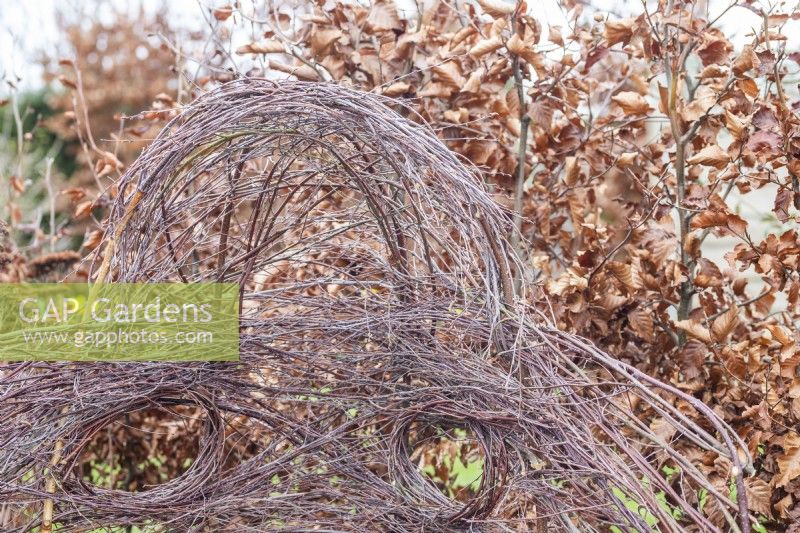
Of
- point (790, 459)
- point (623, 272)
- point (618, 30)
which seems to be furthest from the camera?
point (623, 272)

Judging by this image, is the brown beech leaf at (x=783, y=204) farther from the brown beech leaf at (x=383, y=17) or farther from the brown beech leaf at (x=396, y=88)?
the brown beech leaf at (x=383, y=17)

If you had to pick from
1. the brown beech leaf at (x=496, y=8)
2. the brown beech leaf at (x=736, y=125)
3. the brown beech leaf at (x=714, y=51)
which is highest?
the brown beech leaf at (x=496, y=8)

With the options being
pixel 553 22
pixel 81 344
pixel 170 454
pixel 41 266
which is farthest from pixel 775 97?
pixel 41 266

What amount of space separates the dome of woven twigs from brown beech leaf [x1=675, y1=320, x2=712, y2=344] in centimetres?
36

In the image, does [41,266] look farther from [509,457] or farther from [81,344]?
[509,457]

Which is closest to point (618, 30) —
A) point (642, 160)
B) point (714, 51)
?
point (714, 51)

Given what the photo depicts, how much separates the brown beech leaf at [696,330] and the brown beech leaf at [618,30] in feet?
3.07

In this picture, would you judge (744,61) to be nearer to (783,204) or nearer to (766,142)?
(766,142)

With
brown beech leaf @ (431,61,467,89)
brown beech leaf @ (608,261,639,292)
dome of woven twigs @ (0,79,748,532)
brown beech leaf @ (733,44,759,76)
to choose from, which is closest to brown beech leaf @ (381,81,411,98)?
brown beech leaf @ (431,61,467,89)

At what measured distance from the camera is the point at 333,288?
10.1 ft

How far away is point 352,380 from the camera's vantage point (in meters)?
2.30

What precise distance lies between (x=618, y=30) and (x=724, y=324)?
0.99m

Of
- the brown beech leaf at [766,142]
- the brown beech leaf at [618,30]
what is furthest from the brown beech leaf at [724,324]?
the brown beech leaf at [618,30]

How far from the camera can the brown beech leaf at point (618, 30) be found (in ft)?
8.55
